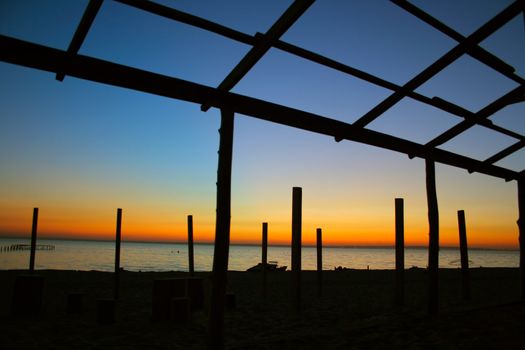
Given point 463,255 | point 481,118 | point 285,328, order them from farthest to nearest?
point 463,255, point 285,328, point 481,118

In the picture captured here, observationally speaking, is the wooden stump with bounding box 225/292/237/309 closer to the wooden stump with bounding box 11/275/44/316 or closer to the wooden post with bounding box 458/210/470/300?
the wooden stump with bounding box 11/275/44/316

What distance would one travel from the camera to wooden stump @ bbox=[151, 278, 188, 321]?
8.64 metres

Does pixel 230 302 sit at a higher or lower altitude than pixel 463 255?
lower

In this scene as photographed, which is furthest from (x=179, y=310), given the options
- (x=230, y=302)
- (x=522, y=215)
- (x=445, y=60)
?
(x=522, y=215)

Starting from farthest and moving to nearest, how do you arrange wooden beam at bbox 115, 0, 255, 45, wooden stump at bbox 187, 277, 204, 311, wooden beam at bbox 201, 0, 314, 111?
wooden stump at bbox 187, 277, 204, 311 < wooden beam at bbox 201, 0, 314, 111 < wooden beam at bbox 115, 0, 255, 45

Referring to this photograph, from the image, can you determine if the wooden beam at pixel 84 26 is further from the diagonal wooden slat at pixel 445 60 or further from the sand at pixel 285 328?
the diagonal wooden slat at pixel 445 60

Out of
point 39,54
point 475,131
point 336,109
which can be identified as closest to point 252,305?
point 336,109

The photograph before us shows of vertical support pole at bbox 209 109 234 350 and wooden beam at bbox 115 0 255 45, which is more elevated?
wooden beam at bbox 115 0 255 45

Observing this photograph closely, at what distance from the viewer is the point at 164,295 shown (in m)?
8.84

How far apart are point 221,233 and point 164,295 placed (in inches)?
175

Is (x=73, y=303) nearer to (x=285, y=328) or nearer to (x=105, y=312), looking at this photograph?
(x=105, y=312)

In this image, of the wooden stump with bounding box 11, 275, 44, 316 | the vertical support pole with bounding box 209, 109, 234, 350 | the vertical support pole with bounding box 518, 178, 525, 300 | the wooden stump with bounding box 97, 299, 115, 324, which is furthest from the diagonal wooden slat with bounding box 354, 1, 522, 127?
the wooden stump with bounding box 11, 275, 44, 316

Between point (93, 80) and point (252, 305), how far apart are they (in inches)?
339

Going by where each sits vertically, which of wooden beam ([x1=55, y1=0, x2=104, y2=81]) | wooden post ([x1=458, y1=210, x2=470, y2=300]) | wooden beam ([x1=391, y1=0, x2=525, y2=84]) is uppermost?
wooden beam ([x1=391, y1=0, x2=525, y2=84])
